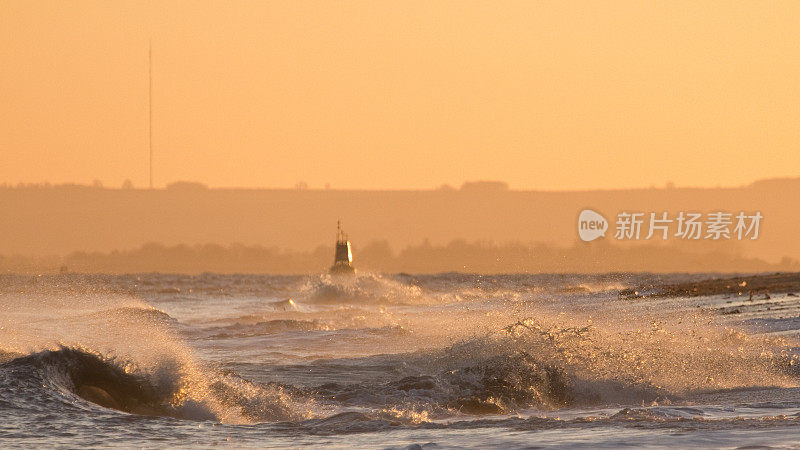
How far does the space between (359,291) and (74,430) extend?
218ft

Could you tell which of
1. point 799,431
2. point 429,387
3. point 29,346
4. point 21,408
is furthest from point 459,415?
point 29,346

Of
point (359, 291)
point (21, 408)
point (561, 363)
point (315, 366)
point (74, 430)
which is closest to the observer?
point (74, 430)

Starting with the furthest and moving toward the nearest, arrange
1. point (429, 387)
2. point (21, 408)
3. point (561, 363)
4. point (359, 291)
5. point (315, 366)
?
point (359, 291) → point (315, 366) → point (561, 363) → point (429, 387) → point (21, 408)

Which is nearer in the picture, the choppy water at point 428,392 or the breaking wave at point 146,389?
the choppy water at point 428,392

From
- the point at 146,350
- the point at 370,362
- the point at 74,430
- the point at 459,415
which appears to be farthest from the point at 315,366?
the point at 74,430

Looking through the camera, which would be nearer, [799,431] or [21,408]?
[799,431]

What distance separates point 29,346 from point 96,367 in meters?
2.72

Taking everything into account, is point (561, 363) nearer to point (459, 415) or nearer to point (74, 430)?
point (459, 415)

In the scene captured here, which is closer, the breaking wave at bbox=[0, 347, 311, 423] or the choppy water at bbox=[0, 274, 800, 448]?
the choppy water at bbox=[0, 274, 800, 448]

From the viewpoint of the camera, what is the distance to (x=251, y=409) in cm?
1346

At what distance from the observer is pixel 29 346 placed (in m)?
17.3

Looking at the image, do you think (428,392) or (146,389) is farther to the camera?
(428,392)

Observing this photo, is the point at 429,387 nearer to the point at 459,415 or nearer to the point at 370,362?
the point at 459,415

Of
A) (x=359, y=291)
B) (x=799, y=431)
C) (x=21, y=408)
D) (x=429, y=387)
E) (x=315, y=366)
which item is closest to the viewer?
(x=799, y=431)
